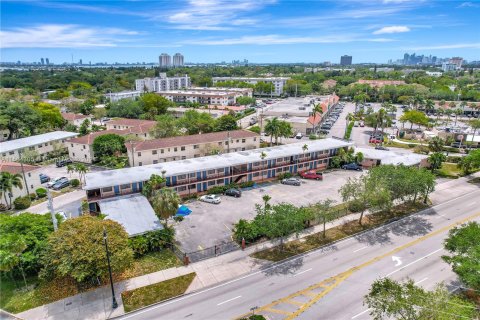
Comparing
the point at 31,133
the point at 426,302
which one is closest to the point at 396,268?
the point at 426,302

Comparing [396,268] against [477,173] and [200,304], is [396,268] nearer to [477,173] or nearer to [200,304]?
[200,304]

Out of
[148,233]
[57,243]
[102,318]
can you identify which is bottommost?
[102,318]

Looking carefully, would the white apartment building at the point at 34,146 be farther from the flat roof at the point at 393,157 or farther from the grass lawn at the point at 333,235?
the flat roof at the point at 393,157

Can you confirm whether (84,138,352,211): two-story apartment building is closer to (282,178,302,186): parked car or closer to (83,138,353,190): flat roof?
(83,138,353,190): flat roof

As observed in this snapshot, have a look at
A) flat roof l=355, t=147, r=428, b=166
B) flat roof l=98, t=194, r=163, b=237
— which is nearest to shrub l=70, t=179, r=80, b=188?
flat roof l=98, t=194, r=163, b=237

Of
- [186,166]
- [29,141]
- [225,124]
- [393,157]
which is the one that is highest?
[225,124]

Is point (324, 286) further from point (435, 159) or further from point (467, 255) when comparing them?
point (435, 159)

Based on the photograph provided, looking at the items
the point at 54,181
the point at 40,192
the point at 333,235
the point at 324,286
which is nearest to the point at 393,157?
the point at 333,235
